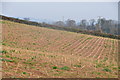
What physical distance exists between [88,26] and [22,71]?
76.8 m

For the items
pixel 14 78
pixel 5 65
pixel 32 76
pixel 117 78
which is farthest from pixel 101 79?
pixel 5 65

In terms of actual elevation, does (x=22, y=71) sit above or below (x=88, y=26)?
below

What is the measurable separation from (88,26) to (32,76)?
7727 centimetres

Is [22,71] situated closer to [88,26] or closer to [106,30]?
[106,30]

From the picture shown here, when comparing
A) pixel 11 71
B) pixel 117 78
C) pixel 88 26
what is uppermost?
pixel 88 26

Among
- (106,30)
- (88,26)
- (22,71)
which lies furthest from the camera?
(88,26)

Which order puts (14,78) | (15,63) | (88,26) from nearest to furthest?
1. (14,78)
2. (15,63)
3. (88,26)

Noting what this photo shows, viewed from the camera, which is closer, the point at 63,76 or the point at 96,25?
the point at 63,76

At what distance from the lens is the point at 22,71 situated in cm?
719

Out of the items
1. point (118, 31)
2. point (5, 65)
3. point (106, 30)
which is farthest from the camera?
point (106, 30)

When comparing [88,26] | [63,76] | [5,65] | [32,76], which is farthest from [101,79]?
[88,26]

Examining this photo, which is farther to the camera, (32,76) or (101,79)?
(101,79)

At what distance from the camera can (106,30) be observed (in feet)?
247

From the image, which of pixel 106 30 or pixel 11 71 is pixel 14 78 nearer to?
pixel 11 71
